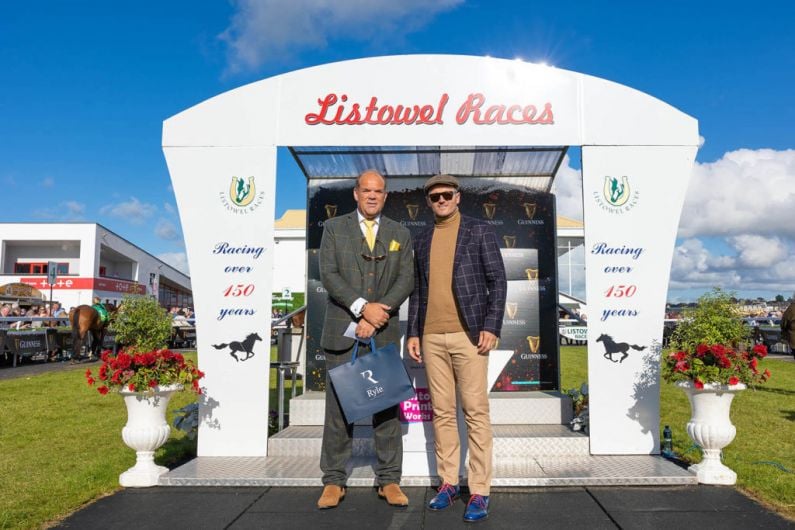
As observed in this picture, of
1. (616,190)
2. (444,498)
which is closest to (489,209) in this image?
(616,190)

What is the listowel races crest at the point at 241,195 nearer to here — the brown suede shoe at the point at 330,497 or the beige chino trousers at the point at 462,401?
the beige chino trousers at the point at 462,401

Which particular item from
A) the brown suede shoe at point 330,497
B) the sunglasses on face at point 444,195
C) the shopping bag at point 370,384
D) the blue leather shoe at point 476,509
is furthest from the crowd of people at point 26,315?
the blue leather shoe at point 476,509

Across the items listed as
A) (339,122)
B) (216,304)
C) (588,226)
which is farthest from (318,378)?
(588,226)

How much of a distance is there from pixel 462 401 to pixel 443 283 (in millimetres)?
757

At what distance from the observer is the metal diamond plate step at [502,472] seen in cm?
381

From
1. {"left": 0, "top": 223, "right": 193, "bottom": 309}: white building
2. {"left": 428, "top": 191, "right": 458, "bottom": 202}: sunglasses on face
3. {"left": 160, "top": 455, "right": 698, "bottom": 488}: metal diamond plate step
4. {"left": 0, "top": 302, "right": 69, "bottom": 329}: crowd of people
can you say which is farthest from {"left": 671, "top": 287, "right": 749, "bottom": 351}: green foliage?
{"left": 0, "top": 223, "right": 193, "bottom": 309}: white building

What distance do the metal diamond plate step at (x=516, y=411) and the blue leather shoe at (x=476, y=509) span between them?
1993 millimetres

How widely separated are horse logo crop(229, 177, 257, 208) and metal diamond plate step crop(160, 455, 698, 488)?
2.11 meters

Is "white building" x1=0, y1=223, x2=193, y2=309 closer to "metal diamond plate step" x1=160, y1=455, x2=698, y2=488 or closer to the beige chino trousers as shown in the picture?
"metal diamond plate step" x1=160, y1=455, x2=698, y2=488

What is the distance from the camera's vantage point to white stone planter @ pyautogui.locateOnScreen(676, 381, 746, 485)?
3871mm

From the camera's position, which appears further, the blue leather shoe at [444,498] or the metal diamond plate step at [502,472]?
the metal diamond plate step at [502,472]

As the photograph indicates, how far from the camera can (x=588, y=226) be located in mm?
4523

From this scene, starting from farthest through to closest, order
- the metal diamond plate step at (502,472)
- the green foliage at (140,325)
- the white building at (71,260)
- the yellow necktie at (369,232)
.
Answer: the white building at (71,260), the green foliage at (140,325), the metal diamond plate step at (502,472), the yellow necktie at (369,232)

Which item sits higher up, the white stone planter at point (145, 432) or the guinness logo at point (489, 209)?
the guinness logo at point (489, 209)
